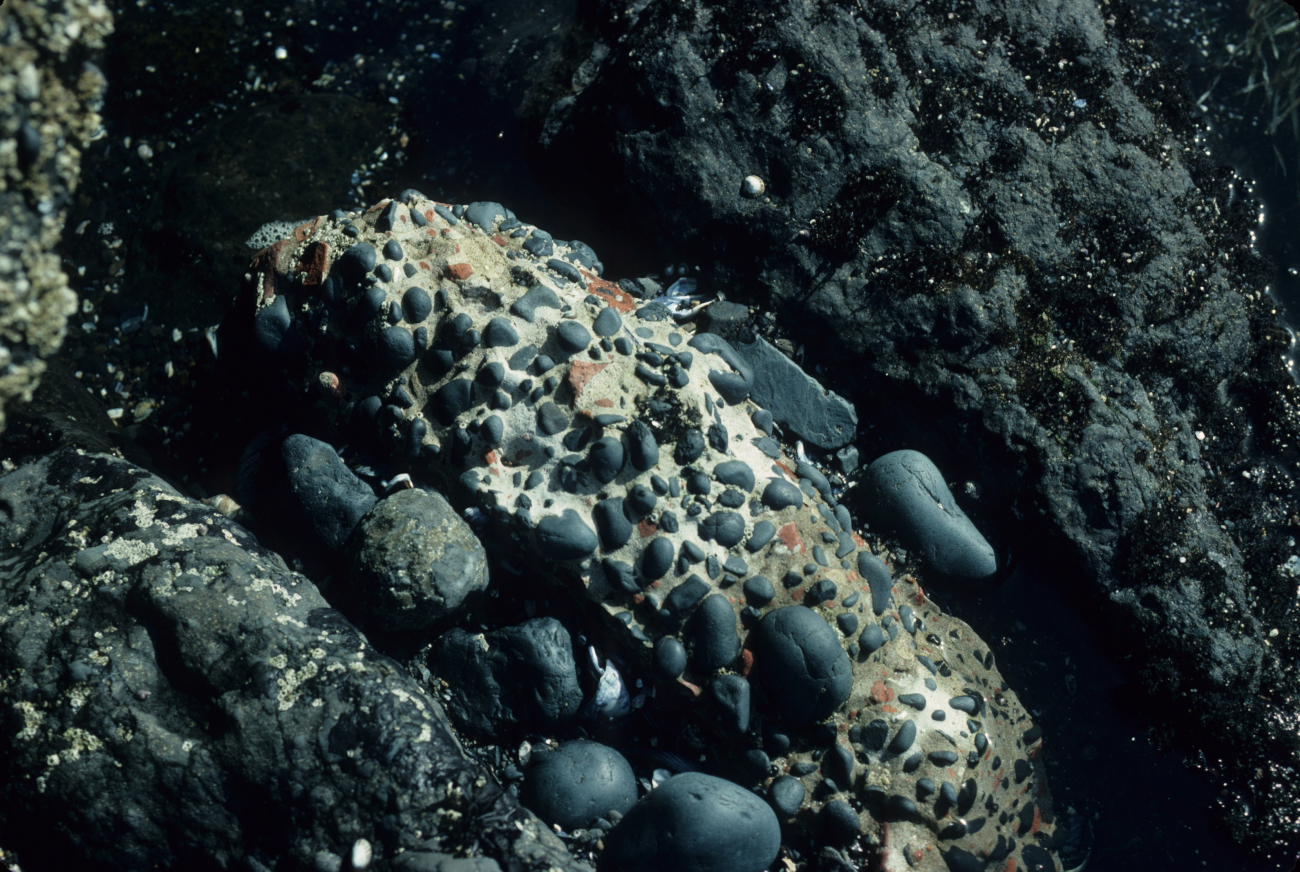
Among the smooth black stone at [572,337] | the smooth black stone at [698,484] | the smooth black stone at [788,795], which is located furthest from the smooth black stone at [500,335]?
the smooth black stone at [788,795]

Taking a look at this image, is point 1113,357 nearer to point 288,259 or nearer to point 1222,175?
point 1222,175

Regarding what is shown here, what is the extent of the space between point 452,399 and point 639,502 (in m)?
0.81

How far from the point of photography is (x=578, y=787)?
9.42ft

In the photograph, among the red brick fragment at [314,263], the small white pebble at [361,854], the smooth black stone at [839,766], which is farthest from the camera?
the red brick fragment at [314,263]

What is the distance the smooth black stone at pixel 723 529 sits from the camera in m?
2.94

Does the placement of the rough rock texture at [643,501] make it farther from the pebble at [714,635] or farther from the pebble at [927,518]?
the pebble at [927,518]

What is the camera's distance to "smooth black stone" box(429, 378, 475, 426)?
119 inches

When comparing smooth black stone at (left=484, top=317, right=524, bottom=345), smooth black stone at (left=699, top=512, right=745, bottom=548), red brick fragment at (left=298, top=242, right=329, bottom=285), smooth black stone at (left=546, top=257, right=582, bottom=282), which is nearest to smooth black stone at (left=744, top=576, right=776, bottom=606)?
smooth black stone at (left=699, top=512, right=745, bottom=548)

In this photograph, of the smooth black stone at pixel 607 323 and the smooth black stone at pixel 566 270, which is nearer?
the smooth black stone at pixel 607 323

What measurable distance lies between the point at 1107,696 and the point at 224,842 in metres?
3.33

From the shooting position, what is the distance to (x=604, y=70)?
403 cm

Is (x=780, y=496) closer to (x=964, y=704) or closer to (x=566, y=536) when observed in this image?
(x=566, y=536)

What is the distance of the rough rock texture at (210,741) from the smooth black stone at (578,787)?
0.74ft

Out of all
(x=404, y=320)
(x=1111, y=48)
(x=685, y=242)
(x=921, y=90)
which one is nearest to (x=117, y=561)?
(x=404, y=320)
